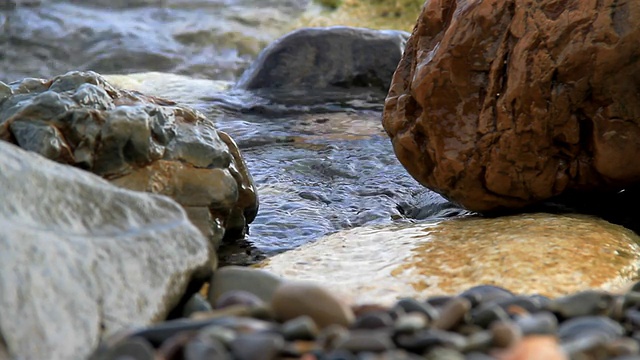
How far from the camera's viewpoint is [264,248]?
185 inches

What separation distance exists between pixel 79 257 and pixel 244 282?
2.09 feet

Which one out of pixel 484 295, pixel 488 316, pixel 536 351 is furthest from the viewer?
pixel 484 295

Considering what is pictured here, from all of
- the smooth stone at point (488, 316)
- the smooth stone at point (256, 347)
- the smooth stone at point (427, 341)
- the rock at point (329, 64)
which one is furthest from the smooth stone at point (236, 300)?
the rock at point (329, 64)

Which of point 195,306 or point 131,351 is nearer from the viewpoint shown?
point 131,351

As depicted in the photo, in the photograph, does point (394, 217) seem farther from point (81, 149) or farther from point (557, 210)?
point (81, 149)

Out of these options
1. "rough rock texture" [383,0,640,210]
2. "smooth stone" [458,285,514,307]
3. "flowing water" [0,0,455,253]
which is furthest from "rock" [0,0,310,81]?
"smooth stone" [458,285,514,307]

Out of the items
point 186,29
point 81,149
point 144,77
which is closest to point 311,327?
point 81,149

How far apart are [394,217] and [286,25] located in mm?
11827

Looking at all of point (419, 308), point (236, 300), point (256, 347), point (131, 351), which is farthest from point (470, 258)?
point (131, 351)

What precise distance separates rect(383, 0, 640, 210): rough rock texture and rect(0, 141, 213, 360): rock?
1.96 metres

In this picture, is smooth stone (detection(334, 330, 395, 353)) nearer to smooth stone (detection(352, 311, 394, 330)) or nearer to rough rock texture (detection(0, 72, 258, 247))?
smooth stone (detection(352, 311, 394, 330))

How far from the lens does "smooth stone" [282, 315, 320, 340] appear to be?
216 cm

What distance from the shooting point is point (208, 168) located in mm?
4402

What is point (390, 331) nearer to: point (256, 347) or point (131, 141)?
point (256, 347)
